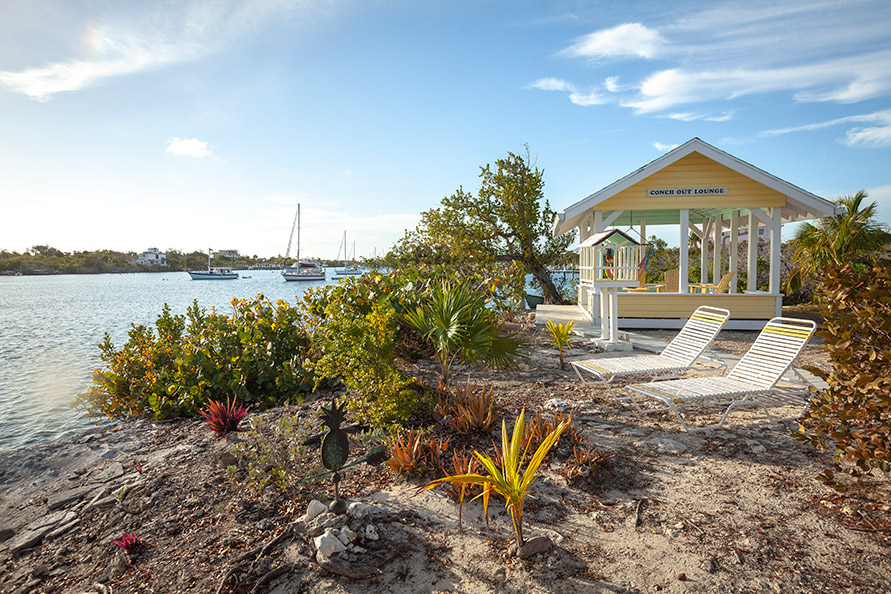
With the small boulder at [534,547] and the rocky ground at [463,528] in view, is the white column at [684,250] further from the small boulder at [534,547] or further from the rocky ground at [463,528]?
the small boulder at [534,547]

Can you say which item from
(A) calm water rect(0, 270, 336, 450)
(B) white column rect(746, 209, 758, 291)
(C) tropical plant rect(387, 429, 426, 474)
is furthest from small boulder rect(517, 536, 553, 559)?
(B) white column rect(746, 209, 758, 291)

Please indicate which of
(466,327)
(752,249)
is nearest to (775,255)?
(752,249)

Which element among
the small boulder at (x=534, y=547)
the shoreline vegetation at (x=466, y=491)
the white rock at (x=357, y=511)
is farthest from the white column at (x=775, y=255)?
the white rock at (x=357, y=511)

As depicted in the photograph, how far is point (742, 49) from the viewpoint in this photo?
934cm

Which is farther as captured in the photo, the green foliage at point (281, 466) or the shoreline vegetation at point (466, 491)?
the green foliage at point (281, 466)

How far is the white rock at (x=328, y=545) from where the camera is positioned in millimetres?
2633

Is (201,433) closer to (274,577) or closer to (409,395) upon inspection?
(409,395)

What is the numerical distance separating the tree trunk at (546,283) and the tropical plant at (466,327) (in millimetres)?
13519

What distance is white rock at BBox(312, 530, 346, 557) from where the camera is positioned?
8.64 feet

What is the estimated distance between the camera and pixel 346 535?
2.73 metres

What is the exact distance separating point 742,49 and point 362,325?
9.74m

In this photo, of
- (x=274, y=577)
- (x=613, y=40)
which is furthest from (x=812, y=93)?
(x=274, y=577)

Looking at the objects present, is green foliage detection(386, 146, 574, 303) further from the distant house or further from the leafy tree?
the distant house

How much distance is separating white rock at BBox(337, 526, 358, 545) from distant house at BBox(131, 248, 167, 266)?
4815 inches
